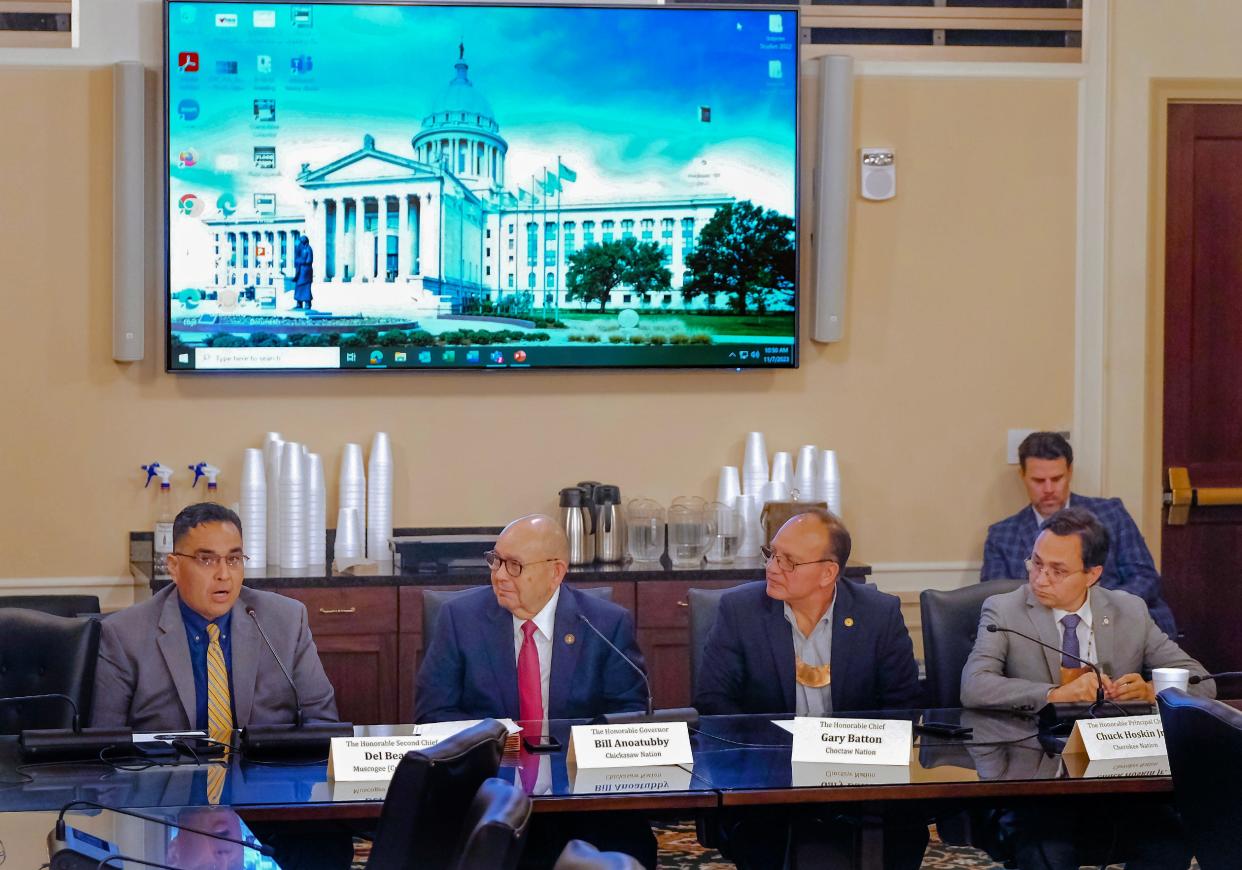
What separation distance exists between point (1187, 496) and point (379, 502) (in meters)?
2.71

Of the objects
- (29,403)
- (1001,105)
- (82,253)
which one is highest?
(1001,105)

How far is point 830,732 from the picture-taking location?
2.82 metres

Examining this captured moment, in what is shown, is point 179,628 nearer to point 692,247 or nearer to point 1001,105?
point 692,247

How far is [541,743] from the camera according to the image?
284cm

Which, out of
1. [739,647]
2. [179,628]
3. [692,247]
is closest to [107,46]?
[692,247]

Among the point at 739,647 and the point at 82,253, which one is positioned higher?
the point at 82,253

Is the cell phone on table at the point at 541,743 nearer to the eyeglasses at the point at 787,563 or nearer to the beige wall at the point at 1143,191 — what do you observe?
the eyeglasses at the point at 787,563

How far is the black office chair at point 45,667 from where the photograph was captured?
10.4ft

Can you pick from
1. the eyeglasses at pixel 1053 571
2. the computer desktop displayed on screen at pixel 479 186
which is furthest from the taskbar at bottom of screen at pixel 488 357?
the eyeglasses at pixel 1053 571

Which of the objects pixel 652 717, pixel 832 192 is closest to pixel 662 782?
Answer: pixel 652 717

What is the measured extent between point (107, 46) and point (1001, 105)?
9.56 ft

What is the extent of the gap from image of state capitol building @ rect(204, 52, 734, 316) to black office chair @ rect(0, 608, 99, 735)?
69.6 inches

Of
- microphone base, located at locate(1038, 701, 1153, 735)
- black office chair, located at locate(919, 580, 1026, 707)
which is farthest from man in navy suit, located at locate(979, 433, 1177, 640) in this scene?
microphone base, located at locate(1038, 701, 1153, 735)

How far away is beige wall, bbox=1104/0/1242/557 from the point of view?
5.04m
